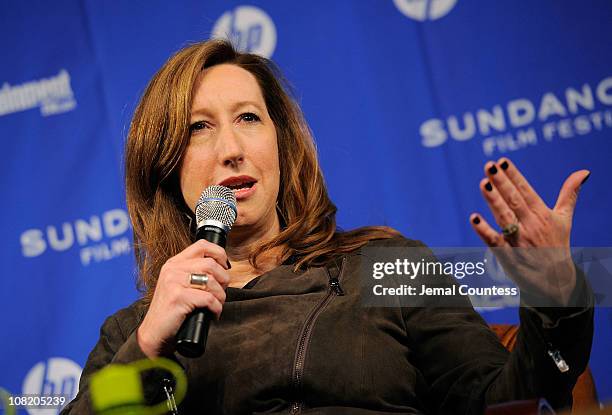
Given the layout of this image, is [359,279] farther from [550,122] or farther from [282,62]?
[282,62]

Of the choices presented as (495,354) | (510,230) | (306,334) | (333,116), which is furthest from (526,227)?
(333,116)

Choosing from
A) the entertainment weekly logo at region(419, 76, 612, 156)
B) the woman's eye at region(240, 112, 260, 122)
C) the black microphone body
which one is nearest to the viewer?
the black microphone body

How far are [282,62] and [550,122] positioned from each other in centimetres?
68

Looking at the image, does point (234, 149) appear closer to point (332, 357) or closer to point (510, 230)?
point (332, 357)

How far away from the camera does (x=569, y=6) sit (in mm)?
1900

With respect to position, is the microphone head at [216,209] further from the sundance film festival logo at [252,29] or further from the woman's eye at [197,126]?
the sundance film festival logo at [252,29]

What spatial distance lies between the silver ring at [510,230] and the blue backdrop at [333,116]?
0.87 metres

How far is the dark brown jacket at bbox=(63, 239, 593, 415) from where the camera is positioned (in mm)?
1255

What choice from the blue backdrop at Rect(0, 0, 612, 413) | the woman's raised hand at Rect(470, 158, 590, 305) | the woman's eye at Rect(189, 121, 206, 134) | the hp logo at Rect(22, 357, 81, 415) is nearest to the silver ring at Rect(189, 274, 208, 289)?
the woman's raised hand at Rect(470, 158, 590, 305)

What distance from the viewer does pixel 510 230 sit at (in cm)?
95

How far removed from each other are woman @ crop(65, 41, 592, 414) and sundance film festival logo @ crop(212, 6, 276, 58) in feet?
0.94

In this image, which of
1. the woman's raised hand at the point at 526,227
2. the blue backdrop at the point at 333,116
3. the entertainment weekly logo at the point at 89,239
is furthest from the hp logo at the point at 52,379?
the woman's raised hand at the point at 526,227

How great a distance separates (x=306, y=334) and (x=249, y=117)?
1.68 feet

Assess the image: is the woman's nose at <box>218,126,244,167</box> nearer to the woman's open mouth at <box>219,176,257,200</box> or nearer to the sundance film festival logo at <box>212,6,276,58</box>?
the woman's open mouth at <box>219,176,257,200</box>
